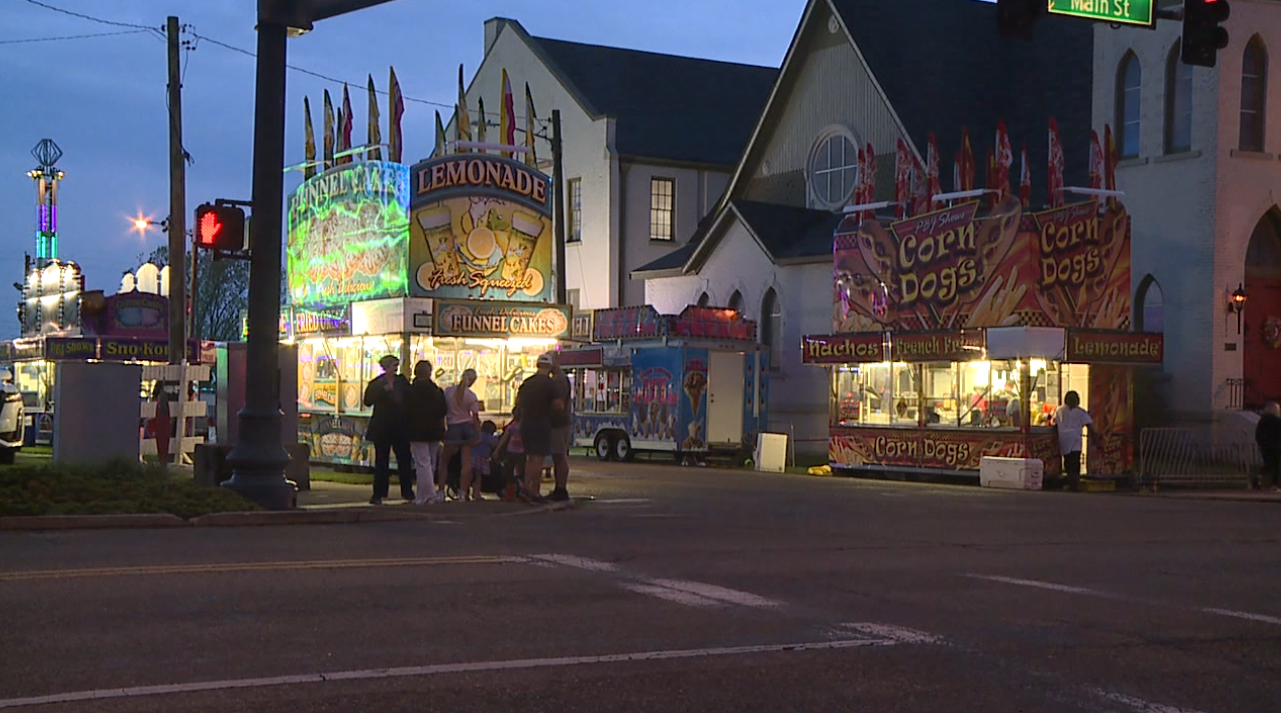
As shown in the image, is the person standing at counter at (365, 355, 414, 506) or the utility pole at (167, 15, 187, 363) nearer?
the person standing at counter at (365, 355, 414, 506)

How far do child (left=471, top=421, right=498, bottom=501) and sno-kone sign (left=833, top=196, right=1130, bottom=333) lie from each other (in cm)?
1132

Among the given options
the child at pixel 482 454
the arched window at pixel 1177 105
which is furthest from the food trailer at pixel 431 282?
the arched window at pixel 1177 105

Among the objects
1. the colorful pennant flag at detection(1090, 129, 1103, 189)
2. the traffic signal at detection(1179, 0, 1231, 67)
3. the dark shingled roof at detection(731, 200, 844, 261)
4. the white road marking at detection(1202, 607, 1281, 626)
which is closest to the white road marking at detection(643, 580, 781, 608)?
the white road marking at detection(1202, 607, 1281, 626)

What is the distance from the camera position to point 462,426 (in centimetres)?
1994

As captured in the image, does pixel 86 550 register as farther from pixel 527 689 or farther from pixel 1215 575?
pixel 1215 575

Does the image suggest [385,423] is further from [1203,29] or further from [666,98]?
[666,98]

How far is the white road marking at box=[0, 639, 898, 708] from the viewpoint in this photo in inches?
287

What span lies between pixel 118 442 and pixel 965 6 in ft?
103

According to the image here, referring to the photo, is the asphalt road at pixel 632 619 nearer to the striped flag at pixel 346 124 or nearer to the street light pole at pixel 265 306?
the street light pole at pixel 265 306

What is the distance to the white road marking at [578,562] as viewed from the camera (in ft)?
41.1

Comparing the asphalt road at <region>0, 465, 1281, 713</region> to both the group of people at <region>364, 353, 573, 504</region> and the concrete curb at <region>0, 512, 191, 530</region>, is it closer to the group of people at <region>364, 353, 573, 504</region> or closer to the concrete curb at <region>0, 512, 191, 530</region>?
the concrete curb at <region>0, 512, 191, 530</region>

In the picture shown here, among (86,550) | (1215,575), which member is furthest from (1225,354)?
(86,550)

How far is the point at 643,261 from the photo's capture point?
52.2 metres

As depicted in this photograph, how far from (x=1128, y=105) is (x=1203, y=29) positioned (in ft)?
63.0
